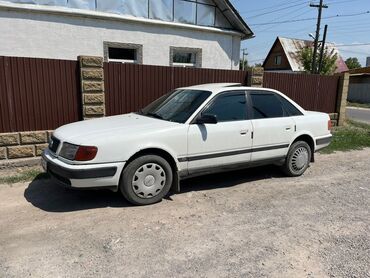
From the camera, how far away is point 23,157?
659 cm

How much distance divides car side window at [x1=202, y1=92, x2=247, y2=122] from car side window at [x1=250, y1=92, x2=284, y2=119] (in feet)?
0.71

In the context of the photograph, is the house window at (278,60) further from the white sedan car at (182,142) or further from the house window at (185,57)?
the white sedan car at (182,142)

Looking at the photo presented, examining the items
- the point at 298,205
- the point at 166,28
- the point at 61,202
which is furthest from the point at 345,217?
the point at 166,28

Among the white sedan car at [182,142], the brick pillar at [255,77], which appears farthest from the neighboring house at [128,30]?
the white sedan car at [182,142]

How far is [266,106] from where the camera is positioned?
5.77m

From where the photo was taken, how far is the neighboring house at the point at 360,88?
36000 mm

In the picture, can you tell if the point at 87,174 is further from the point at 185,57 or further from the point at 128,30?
the point at 185,57

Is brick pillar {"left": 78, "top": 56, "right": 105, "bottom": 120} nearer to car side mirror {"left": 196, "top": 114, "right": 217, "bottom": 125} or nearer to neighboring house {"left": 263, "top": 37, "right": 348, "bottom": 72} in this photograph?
car side mirror {"left": 196, "top": 114, "right": 217, "bottom": 125}

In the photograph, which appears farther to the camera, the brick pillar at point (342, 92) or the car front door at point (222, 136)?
the brick pillar at point (342, 92)

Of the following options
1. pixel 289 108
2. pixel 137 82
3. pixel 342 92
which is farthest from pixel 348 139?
pixel 137 82

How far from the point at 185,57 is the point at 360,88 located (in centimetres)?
3024

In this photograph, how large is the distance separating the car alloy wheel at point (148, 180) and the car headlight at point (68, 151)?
80 centimetres

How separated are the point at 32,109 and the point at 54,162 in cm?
264

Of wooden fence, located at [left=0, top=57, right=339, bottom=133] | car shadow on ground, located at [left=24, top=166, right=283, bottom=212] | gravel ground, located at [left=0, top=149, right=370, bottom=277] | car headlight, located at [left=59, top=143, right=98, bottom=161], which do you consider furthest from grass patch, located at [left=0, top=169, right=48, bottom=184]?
car headlight, located at [left=59, top=143, right=98, bottom=161]
